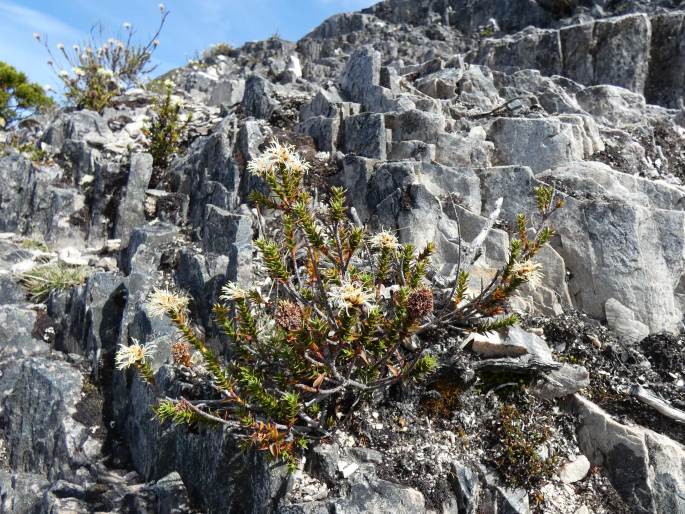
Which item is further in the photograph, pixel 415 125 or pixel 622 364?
pixel 415 125

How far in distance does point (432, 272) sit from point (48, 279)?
6.12 m

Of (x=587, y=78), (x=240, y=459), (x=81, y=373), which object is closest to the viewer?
(x=240, y=459)

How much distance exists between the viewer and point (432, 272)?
632cm

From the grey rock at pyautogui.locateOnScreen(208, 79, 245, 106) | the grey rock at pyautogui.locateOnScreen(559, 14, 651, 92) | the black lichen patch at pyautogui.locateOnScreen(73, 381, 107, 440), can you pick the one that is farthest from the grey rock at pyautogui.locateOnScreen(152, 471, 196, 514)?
the grey rock at pyautogui.locateOnScreen(559, 14, 651, 92)

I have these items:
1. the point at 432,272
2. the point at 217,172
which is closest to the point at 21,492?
the point at 432,272

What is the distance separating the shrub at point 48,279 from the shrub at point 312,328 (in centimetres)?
447

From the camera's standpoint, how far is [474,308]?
15.2 ft

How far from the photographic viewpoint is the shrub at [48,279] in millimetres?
8266

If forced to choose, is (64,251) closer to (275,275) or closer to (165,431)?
(165,431)

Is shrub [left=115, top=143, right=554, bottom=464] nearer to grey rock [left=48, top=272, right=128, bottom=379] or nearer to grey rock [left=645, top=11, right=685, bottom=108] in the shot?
grey rock [left=48, top=272, right=128, bottom=379]

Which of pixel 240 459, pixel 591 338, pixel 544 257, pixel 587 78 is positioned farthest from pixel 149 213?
pixel 587 78

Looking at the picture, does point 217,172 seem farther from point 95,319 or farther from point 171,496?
point 171,496

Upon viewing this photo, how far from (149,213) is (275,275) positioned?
21.2ft

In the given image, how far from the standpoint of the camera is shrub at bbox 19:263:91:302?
8266mm
